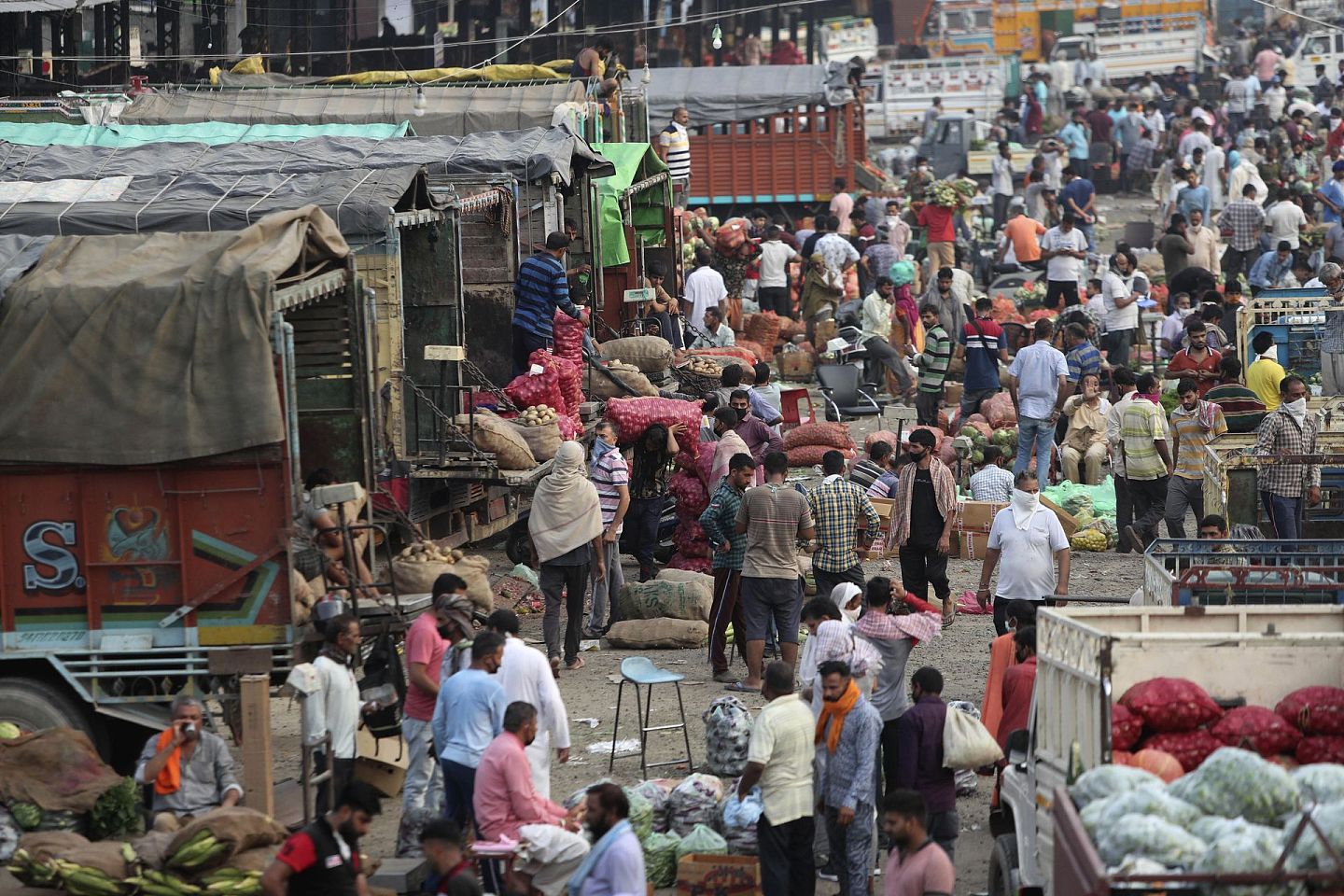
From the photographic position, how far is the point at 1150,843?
5.73 metres

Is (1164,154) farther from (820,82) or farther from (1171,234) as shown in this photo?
(1171,234)

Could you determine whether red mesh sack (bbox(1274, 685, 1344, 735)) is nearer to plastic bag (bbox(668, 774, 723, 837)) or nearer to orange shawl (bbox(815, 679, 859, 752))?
orange shawl (bbox(815, 679, 859, 752))

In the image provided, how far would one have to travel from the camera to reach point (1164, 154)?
35.1m

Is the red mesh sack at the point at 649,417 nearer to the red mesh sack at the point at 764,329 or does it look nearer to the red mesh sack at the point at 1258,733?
the red mesh sack at the point at 1258,733

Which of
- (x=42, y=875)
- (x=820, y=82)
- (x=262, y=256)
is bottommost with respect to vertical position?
(x=42, y=875)

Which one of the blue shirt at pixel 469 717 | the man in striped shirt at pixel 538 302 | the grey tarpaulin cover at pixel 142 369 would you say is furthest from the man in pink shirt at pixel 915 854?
the man in striped shirt at pixel 538 302

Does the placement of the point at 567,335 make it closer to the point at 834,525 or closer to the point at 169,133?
the point at 834,525

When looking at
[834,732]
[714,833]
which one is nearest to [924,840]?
[834,732]

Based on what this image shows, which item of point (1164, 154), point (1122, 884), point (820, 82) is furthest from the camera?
point (1164, 154)

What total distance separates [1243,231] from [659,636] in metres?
15.4

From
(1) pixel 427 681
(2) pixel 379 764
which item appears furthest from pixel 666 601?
(1) pixel 427 681

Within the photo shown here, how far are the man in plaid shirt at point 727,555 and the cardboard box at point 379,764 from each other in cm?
240

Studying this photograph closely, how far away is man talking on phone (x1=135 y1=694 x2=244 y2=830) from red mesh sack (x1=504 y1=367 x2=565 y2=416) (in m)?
5.90

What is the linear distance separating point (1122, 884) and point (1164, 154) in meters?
31.4
